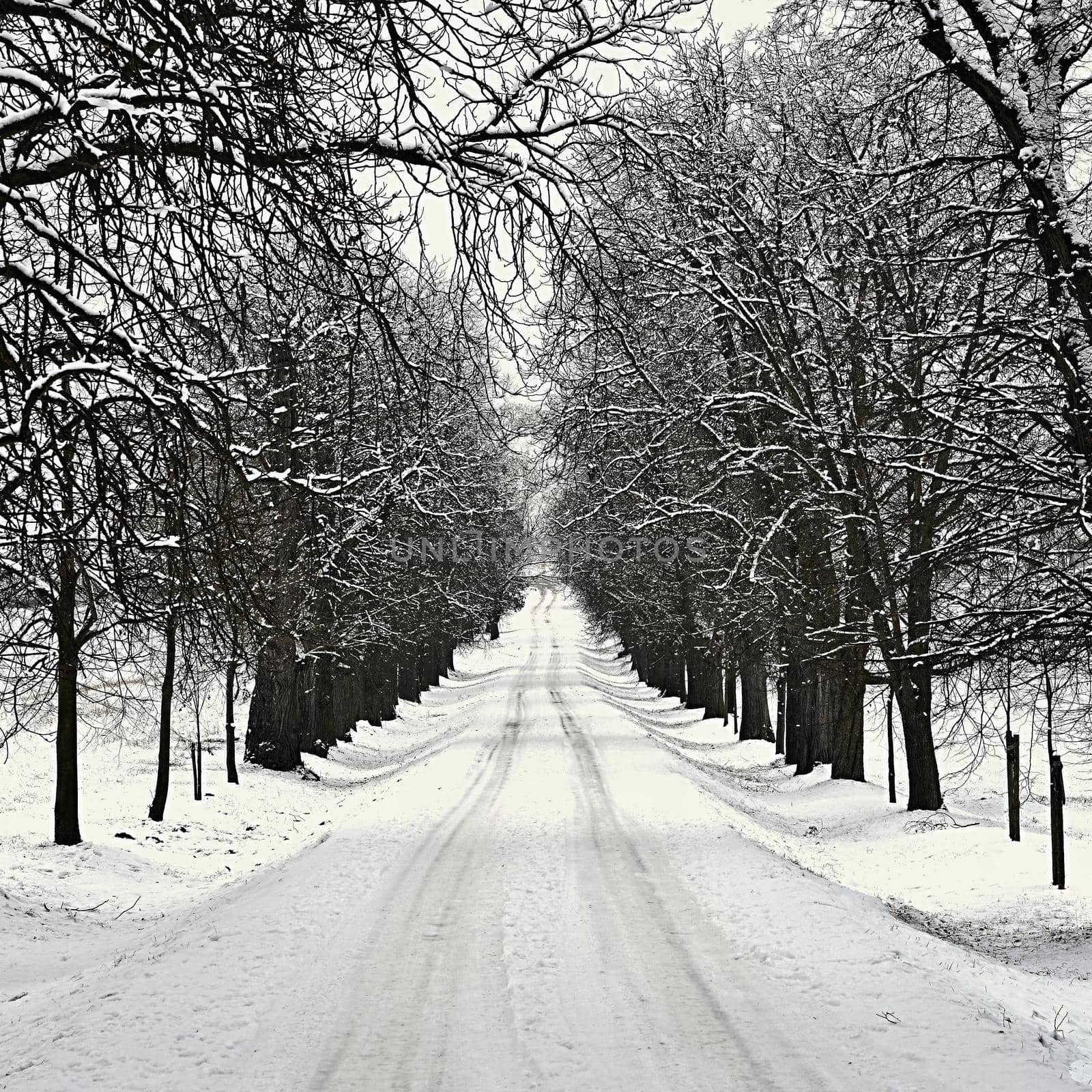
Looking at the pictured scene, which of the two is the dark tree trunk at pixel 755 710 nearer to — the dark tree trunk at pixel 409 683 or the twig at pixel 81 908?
the dark tree trunk at pixel 409 683

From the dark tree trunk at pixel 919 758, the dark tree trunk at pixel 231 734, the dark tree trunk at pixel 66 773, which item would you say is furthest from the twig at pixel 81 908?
the dark tree trunk at pixel 919 758

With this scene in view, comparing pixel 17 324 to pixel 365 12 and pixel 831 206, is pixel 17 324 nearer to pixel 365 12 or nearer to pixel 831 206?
pixel 365 12

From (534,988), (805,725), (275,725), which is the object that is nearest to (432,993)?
(534,988)

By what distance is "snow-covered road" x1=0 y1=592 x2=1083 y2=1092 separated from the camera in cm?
536

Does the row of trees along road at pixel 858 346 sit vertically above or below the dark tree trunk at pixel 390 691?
above

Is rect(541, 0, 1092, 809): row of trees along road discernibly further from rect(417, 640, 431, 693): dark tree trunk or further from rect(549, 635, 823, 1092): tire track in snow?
rect(417, 640, 431, 693): dark tree trunk

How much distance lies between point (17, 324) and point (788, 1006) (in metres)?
5.51

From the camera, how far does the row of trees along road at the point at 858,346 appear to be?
8.56m

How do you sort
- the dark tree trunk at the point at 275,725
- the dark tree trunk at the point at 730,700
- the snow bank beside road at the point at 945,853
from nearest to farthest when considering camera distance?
the snow bank beside road at the point at 945,853 < the dark tree trunk at the point at 275,725 < the dark tree trunk at the point at 730,700

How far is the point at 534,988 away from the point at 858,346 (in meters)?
10.8

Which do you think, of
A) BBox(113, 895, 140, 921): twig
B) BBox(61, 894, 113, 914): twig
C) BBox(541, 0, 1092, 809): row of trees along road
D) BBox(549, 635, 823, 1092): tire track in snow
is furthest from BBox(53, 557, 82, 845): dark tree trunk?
BBox(541, 0, 1092, 809): row of trees along road

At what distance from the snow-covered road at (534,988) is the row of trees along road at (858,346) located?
9.46ft

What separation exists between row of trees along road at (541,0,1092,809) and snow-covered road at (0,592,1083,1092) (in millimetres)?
2882

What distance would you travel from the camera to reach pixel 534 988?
666cm
